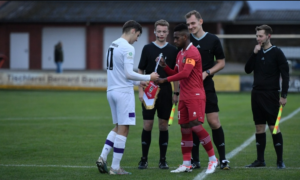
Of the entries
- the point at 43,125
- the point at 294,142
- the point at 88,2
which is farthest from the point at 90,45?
the point at 294,142

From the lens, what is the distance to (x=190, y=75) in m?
7.46

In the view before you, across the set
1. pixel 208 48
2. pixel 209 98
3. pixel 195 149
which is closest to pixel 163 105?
pixel 209 98

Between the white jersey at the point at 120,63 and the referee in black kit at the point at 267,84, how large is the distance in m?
1.90

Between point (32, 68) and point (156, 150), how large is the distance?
108 feet

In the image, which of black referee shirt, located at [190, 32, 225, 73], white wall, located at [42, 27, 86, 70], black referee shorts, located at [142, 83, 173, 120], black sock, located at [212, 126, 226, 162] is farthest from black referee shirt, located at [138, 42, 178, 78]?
white wall, located at [42, 27, 86, 70]

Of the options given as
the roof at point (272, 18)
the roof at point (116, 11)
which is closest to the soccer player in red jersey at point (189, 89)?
the roof at point (116, 11)

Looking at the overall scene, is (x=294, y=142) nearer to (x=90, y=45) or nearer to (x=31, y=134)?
(x=31, y=134)

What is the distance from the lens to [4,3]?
4319cm

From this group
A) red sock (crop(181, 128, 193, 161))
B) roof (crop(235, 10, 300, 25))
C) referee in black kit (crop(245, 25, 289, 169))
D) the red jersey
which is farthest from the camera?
roof (crop(235, 10, 300, 25))

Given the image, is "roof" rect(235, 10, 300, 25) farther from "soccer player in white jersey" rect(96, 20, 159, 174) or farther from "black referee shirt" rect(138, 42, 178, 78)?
"soccer player in white jersey" rect(96, 20, 159, 174)

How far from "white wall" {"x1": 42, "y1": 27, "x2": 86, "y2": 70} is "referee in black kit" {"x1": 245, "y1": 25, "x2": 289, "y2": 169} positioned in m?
33.1

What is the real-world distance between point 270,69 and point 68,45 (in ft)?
111

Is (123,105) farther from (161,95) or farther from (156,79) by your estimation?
(161,95)

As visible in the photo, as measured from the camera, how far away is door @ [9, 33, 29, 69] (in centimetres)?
4122
